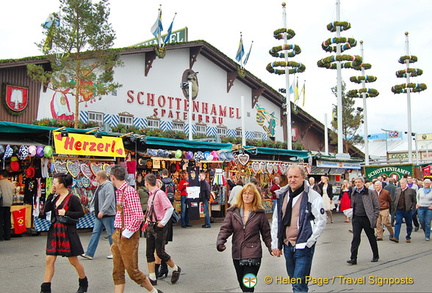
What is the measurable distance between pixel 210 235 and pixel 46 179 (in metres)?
5.13

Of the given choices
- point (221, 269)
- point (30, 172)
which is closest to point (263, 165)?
point (30, 172)

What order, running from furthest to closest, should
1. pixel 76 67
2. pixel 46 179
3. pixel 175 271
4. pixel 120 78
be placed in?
pixel 120 78 → pixel 76 67 → pixel 46 179 → pixel 175 271

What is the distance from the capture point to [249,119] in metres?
27.5

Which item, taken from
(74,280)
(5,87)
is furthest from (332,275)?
(5,87)

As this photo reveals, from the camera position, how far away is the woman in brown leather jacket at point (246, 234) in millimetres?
5332

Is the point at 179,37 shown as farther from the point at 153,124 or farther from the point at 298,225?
the point at 298,225

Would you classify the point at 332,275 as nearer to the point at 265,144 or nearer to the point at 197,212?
the point at 197,212

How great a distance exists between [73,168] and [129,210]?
761 cm

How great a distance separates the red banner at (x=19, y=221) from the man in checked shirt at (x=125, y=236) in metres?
7.69

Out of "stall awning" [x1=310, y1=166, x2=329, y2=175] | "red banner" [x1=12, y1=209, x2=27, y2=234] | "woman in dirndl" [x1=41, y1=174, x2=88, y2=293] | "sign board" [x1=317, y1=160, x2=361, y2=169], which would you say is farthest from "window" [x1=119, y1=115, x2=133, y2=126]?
"woman in dirndl" [x1=41, y1=174, x2=88, y2=293]

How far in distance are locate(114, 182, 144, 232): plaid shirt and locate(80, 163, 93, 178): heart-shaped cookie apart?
24.9 ft

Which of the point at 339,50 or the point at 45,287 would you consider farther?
the point at 339,50

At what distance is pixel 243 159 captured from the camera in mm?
17141

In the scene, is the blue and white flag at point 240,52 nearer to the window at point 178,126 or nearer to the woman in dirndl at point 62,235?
the window at point 178,126
